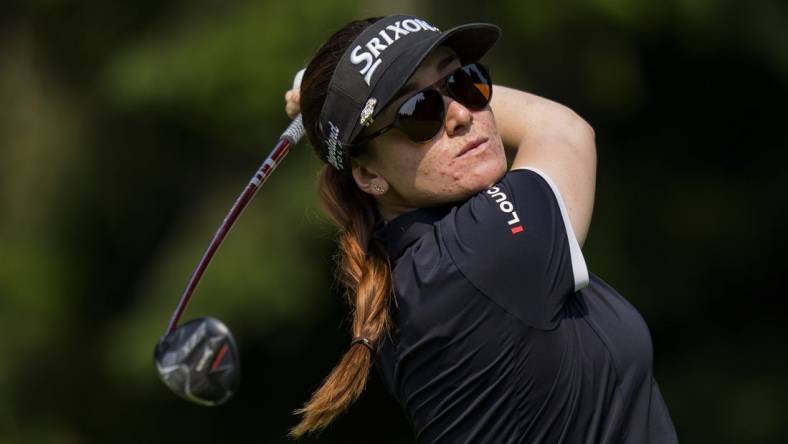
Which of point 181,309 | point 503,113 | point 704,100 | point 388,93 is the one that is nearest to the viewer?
point 388,93

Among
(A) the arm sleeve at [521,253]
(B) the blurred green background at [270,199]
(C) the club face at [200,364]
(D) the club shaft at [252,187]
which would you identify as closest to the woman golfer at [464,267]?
(A) the arm sleeve at [521,253]

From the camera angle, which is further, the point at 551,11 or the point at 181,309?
the point at 551,11

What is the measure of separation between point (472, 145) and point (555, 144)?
209 millimetres

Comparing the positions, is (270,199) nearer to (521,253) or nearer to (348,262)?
(348,262)

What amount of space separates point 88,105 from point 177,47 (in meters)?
1.48

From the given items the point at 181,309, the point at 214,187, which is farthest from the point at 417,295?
the point at 214,187

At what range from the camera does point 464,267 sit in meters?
2.23

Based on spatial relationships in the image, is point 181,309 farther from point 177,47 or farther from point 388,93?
point 177,47

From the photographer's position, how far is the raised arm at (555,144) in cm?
235

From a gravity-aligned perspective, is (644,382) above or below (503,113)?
below

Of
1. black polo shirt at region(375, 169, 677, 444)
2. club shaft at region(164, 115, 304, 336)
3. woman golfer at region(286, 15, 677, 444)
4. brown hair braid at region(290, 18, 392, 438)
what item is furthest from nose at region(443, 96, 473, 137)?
club shaft at region(164, 115, 304, 336)

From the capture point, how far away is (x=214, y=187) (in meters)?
7.32

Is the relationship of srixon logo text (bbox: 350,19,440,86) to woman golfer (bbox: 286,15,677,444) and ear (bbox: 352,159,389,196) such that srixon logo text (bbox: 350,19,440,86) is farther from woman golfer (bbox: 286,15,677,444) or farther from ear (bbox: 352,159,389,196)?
ear (bbox: 352,159,389,196)

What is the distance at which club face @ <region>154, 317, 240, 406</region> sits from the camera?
10.1ft
